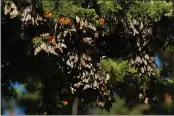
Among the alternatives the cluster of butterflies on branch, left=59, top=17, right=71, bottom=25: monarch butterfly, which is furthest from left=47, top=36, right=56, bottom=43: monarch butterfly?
left=59, top=17, right=71, bottom=25: monarch butterfly

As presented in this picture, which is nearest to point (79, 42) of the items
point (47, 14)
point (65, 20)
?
point (65, 20)

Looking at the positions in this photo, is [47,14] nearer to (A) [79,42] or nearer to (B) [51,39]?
(B) [51,39]

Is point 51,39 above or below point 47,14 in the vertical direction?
below

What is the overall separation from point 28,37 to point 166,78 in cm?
245

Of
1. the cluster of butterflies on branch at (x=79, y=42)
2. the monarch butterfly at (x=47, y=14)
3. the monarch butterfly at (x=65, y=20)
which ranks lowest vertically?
the cluster of butterflies on branch at (x=79, y=42)

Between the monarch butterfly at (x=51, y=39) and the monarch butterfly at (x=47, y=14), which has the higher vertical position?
the monarch butterfly at (x=47, y=14)

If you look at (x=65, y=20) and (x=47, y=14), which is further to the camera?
(x=47, y=14)

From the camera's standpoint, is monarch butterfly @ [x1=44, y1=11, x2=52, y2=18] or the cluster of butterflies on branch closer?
the cluster of butterflies on branch

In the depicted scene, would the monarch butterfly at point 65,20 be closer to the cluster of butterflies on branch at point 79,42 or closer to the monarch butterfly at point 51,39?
the cluster of butterflies on branch at point 79,42

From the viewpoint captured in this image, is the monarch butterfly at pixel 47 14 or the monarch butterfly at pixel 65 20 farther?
the monarch butterfly at pixel 47 14

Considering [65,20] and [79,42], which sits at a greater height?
[65,20]

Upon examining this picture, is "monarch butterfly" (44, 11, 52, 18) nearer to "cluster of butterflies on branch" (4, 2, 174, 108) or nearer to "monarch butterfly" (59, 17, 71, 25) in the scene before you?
"cluster of butterflies on branch" (4, 2, 174, 108)

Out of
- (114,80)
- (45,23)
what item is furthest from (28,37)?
(114,80)

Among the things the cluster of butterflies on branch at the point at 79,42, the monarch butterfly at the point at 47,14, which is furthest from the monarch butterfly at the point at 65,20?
the monarch butterfly at the point at 47,14
